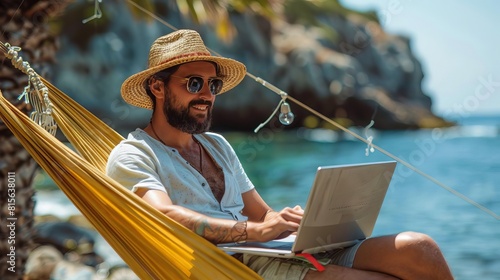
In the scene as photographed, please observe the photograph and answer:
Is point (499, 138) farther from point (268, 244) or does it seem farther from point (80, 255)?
point (268, 244)

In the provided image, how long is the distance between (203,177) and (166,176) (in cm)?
11

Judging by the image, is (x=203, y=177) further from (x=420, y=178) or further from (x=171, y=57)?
(x=420, y=178)

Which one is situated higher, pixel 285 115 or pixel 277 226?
pixel 285 115

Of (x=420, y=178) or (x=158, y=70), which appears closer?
(x=158, y=70)

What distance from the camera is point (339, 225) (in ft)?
5.40

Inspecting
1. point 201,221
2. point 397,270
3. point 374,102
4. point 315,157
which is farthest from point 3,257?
point 374,102

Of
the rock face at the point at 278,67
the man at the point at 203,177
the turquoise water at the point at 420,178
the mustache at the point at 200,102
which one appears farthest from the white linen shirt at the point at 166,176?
the rock face at the point at 278,67

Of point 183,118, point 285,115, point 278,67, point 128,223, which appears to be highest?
point 278,67

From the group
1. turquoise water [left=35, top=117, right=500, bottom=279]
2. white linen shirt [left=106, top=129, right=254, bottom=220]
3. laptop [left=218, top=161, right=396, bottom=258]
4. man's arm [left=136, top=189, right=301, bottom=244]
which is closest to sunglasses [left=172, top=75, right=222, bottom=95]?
white linen shirt [left=106, top=129, right=254, bottom=220]

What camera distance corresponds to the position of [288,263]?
5.34ft

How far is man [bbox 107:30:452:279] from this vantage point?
1.57 metres

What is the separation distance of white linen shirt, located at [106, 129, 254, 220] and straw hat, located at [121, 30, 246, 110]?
15 cm

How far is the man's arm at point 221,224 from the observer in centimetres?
157

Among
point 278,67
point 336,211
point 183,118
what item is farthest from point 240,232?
point 278,67
